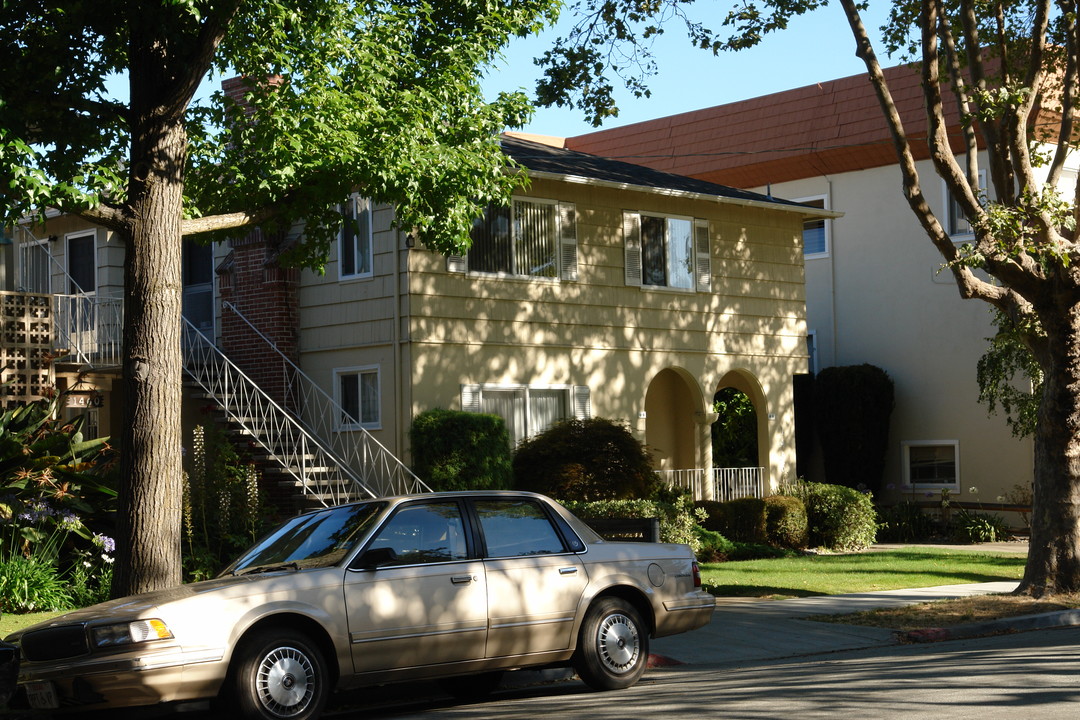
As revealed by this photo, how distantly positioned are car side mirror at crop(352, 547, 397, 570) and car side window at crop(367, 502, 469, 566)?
7cm

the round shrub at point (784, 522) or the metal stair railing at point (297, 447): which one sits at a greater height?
the metal stair railing at point (297, 447)

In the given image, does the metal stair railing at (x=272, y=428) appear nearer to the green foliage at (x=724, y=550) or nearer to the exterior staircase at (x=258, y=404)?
the exterior staircase at (x=258, y=404)

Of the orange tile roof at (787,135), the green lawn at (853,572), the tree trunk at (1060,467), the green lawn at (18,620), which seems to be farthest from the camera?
the orange tile roof at (787,135)

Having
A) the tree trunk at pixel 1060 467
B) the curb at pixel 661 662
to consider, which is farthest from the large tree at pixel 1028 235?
Result: the curb at pixel 661 662

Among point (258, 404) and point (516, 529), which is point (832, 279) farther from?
point (516, 529)

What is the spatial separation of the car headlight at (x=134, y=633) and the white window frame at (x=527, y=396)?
12.5m

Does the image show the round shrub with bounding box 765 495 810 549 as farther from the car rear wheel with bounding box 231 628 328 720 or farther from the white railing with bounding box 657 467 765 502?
the car rear wheel with bounding box 231 628 328 720

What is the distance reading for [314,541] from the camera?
8961 mm

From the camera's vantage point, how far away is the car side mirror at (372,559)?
8.48 meters

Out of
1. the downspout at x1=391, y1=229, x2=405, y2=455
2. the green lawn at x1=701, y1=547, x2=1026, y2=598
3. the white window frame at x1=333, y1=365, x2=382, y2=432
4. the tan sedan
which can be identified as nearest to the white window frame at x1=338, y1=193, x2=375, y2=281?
the downspout at x1=391, y1=229, x2=405, y2=455

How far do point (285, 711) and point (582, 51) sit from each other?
10.9 meters

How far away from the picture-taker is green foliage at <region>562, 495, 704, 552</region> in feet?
61.6

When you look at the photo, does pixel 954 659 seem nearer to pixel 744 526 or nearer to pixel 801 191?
pixel 744 526

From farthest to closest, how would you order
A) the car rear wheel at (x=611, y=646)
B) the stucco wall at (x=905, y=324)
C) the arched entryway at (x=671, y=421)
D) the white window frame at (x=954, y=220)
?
the stucco wall at (x=905, y=324) < the white window frame at (x=954, y=220) < the arched entryway at (x=671, y=421) < the car rear wheel at (x=611, y=646)
